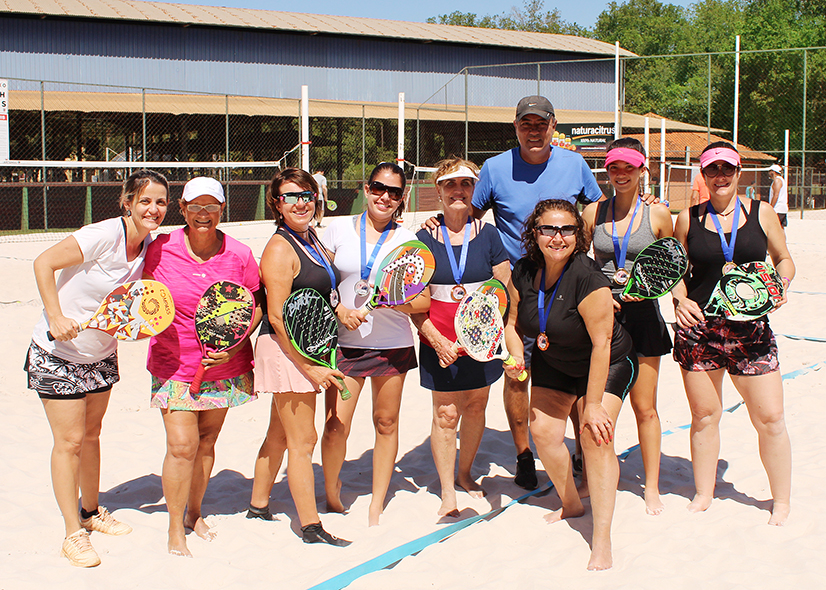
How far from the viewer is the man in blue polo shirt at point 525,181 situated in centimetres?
388

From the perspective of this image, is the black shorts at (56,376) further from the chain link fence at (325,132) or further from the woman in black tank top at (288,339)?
the chain link fence at (325,132)

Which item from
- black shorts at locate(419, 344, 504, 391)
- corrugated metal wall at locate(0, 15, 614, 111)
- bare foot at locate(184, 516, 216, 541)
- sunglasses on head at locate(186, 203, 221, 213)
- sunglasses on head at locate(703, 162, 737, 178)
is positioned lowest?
bare foot at locate(184, 516, 216, 541)

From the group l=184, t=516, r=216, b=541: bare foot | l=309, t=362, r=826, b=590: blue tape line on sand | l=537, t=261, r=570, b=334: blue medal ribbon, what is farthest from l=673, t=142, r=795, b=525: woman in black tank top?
l=184, t=516, r=216, b=541: bare foot

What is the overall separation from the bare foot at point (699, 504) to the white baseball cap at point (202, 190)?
2755 millimetres

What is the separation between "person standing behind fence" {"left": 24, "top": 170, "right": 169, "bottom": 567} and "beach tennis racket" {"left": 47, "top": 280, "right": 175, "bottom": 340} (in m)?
0.12

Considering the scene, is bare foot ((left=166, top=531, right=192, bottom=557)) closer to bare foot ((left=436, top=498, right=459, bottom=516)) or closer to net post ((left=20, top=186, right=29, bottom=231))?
bare foot ((left=436, top=498, right=459, bottom=516))

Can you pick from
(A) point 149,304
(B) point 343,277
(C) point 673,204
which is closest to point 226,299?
(A) point 149,304

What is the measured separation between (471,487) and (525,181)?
1748 mm

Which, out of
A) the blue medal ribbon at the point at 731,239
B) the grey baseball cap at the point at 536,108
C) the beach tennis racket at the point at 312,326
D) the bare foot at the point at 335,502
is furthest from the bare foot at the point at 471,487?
the grey baseball cap at the point at 536,108

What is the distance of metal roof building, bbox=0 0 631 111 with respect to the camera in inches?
918

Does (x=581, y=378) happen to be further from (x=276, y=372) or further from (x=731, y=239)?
(x=276, y=372)

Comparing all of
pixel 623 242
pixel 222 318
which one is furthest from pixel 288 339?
pixel 623 242

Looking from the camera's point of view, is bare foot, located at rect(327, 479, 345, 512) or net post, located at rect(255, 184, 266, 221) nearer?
bare foot, located at rect(327, 479, 345, 512)

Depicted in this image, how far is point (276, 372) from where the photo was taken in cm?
326
